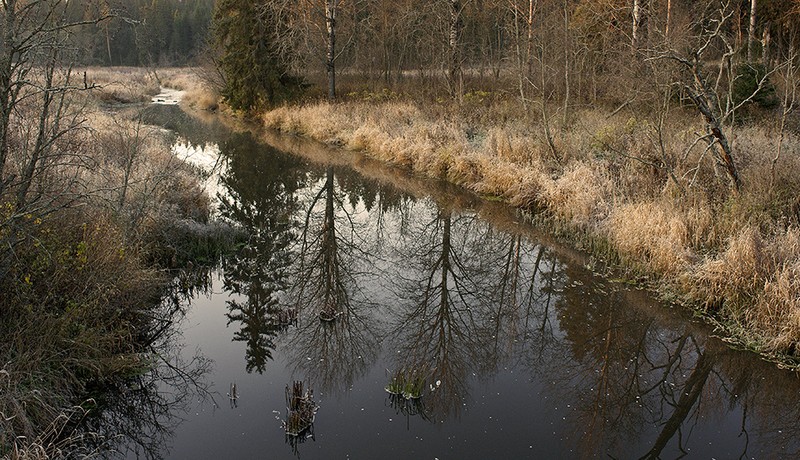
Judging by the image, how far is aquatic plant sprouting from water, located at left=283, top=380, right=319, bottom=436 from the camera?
5445mm

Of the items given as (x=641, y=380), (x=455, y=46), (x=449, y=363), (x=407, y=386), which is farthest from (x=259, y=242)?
(x=455, y=46)

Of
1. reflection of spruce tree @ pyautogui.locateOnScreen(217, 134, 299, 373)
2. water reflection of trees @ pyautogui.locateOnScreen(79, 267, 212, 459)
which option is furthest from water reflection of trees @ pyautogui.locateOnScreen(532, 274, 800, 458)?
water reflection of trees @ pyautogui.locateOnScreen(79, 267, 212, 459)

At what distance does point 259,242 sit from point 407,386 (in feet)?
18.0

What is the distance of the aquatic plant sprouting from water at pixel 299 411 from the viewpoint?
5.45 meters

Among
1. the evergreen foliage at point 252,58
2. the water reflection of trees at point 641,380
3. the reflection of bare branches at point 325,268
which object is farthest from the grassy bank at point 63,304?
the evergreen foliage at point 252,58

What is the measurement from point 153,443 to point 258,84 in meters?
23.2

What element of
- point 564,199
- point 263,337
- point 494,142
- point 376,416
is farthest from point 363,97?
point 376,416

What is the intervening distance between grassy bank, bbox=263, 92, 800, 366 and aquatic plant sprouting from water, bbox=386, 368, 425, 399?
3.79 metres

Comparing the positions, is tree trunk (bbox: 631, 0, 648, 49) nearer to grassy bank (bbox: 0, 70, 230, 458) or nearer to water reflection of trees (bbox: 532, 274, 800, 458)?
water reflection of trees (bbox: 532, 274, 800, 458)

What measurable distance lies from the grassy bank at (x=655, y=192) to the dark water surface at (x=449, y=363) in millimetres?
526

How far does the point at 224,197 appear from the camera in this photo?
13766 mm

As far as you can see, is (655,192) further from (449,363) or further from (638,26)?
(638,26)

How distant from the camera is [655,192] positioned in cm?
1013

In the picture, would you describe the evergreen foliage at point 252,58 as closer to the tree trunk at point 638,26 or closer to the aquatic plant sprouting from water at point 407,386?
the tree trunk at point 638,26
